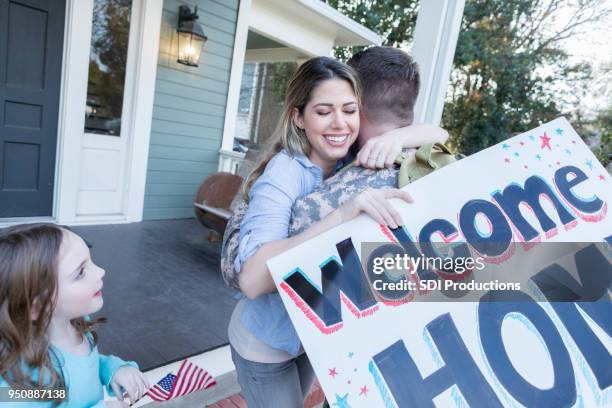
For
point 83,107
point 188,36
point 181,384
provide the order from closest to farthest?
1. point 181,384
2. point 83,107
3. point 188,36

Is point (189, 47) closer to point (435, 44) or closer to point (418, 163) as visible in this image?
point (435, 44)

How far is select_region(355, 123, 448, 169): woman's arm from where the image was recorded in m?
0.83

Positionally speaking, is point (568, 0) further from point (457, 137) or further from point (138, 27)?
point (138, 27)

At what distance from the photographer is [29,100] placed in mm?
3172

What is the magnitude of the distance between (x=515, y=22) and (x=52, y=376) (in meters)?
2.83

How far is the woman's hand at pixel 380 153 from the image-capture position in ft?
2.71

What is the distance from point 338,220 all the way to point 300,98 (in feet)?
1.05

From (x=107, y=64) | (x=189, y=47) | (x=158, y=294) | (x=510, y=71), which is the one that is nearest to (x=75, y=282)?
(x=158, y=294)

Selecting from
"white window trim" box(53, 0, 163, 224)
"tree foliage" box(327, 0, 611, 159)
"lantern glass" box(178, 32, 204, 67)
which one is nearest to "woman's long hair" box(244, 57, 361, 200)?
"tree foliage" box(327, 0, 611, 159)

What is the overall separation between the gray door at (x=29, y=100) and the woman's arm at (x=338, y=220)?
3260 millimetres

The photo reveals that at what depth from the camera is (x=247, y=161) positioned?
3619 millimetres

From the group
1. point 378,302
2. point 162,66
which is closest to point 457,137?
point 378,302

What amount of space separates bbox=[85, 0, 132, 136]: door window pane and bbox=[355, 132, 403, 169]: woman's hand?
3.40 m

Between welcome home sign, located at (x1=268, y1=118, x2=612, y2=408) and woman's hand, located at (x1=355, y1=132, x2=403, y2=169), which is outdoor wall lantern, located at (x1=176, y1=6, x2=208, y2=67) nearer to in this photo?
woman's hand, located at (x1=355, y1=132, x2=403, y2=169)
